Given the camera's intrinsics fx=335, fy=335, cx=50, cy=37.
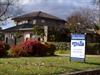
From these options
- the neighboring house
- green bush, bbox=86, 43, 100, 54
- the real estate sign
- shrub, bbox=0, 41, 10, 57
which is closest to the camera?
the real estate sign

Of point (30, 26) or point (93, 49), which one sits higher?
point (30, 26)

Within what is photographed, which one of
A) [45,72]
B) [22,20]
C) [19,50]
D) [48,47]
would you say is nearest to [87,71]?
[45,72]

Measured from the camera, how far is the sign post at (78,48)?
1962 centimetres

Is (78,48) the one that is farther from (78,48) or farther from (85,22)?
(85,22)

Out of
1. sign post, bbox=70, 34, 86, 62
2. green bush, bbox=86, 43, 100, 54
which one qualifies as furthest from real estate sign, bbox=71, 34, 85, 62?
green bush, bbox=86, 43, 100, 54

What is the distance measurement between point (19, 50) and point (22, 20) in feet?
151

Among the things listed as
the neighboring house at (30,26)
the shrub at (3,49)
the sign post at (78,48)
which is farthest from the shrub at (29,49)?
the neighboring house at (30,26)

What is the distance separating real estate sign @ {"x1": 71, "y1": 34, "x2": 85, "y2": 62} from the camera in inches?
773

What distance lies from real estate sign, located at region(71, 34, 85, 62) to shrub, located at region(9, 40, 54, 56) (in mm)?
7268

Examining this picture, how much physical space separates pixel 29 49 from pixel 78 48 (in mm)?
7716

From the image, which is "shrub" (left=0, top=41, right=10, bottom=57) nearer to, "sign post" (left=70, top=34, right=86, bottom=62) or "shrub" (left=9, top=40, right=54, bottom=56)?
"shrub" (left=9, top=40, right=54, bottom=56)

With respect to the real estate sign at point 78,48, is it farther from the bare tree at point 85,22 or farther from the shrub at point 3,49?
the bare tree at point 85,22

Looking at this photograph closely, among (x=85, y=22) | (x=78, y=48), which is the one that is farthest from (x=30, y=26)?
(x=78, y=48)

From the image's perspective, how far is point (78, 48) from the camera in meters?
19.9
